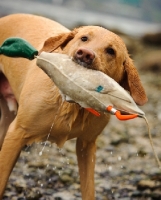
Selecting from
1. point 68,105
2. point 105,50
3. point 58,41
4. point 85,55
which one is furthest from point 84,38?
point 68,105

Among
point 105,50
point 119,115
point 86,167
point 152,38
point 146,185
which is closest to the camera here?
point 119,115

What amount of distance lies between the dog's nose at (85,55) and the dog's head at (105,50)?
2.6 inches

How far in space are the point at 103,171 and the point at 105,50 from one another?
288 centimetres

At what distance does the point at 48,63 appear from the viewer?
471 centimetres

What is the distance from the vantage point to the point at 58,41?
516 cm

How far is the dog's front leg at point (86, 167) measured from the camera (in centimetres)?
569

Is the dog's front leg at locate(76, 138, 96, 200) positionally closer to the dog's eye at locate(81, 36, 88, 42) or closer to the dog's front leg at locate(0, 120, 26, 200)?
the dog's front leg at locate(0, 120, 26, 200)

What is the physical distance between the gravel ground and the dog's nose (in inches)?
87.1

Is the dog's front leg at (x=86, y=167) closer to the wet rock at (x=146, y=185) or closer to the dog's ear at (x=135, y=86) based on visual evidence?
the dog's ear at (x=135, y=86)

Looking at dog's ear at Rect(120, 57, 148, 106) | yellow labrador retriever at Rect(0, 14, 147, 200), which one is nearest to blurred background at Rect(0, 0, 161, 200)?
yellow labrador retriever at Rect(0, 14, 147, 200)

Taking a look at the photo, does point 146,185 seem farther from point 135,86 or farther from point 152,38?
point 152,38

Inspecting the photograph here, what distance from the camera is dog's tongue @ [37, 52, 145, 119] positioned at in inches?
173

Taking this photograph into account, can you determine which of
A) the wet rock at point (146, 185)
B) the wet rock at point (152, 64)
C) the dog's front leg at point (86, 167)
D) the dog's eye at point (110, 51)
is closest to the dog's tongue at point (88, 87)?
the dog's eye at point (110, 51)

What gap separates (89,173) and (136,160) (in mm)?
2248
